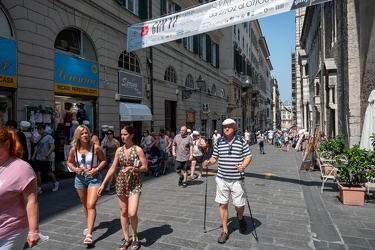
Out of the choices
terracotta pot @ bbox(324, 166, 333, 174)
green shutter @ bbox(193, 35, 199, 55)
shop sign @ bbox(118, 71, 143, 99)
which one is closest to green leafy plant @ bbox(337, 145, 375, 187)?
terracotta pot @ bbox(324, 166, 333, 174)

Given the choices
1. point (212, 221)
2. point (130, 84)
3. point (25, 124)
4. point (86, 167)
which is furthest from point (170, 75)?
point (86, 167)

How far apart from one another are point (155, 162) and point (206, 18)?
16.0ft

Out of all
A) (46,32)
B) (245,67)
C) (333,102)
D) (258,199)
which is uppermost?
(245,67)

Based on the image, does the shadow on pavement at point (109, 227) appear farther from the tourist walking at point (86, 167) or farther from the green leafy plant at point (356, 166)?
the green leafy plant at point (356, 166)

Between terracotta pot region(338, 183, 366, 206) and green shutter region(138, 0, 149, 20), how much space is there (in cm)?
1231

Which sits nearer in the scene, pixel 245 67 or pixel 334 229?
pixel 334 229

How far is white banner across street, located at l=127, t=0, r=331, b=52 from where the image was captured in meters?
7.22

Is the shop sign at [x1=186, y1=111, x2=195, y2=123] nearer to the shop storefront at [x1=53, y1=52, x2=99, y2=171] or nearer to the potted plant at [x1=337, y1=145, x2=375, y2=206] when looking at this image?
the shop storefront at [x1=53, y1=52, x2=99, y2=171]

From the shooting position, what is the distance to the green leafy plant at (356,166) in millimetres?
5742

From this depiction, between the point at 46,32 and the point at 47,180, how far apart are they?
15.2 ft

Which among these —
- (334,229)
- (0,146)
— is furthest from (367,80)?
(0,146)

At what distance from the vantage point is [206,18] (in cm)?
→ 834

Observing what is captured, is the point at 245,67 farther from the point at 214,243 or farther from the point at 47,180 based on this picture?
the point at 214,243

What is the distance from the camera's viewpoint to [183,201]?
625 cm
